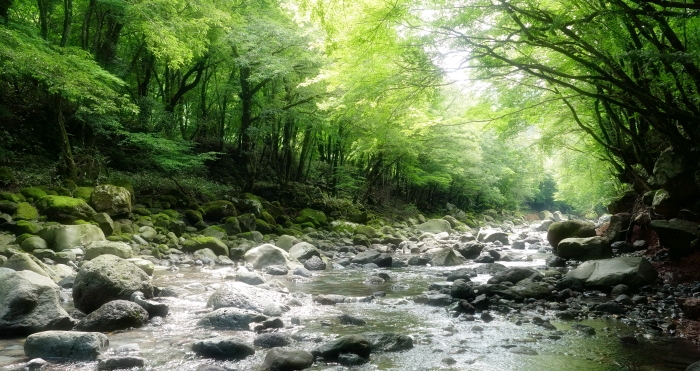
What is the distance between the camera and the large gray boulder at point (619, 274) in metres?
7.96

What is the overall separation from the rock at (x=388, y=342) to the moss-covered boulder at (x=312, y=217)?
13717 mm

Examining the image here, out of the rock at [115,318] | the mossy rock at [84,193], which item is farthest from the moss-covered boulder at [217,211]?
the rock at [115,318]

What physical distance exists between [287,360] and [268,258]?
22.9 feet

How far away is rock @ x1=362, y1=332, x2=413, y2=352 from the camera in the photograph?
4.86 metres

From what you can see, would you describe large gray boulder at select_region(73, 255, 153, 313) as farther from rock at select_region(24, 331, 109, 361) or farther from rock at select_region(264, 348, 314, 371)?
rock at select_region(264, 348, 314, 371)

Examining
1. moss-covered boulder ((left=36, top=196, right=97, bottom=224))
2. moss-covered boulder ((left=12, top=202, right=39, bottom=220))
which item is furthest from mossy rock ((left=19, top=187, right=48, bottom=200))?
moss-covered boulder ((left=12, top=202, right=39, bottom=220))

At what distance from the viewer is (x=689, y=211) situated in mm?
9961

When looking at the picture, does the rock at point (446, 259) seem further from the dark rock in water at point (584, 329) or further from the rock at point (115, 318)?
the rock at point (115, 318)

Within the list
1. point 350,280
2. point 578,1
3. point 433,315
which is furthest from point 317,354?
point 578,1

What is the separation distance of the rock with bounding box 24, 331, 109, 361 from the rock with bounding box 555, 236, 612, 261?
11763mm

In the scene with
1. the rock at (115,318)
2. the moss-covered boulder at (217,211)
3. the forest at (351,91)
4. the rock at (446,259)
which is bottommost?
the rock at (446,259)

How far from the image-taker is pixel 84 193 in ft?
42.1

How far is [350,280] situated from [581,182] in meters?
17.7

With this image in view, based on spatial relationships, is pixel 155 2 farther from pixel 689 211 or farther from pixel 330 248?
pixel 689 211
